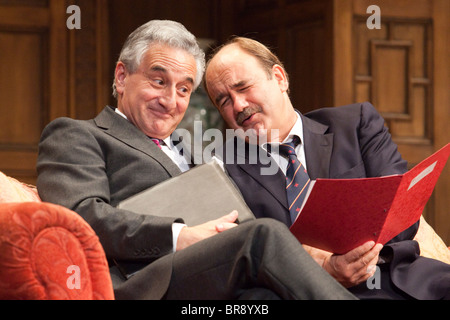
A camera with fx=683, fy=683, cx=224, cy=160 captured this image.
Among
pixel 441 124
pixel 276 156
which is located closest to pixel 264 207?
pixel 276 156

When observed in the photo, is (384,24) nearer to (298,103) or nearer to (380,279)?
(298,103)

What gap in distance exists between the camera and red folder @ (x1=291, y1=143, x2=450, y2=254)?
5.54ft

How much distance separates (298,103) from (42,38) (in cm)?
171

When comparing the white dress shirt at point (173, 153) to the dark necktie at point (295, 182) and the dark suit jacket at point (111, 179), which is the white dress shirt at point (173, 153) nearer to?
the dark suit jacket at point (111, 179)

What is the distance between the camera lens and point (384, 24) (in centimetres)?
409

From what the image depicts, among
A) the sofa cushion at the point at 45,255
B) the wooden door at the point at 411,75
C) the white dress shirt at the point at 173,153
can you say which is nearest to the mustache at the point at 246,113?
the white dress shirt at the point at 173,153

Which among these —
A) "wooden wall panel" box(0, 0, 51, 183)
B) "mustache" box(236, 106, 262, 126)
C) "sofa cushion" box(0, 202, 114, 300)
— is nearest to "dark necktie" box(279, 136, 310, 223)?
"mustache" box(236, 106, 262, 126)

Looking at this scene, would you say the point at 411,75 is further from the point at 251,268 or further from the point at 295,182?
the point at 251,268

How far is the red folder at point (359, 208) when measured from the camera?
1689mm

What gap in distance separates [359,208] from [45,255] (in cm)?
78

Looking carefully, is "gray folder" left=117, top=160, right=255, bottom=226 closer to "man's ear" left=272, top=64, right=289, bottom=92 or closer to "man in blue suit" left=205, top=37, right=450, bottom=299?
"man in blue suit" left=205, top=37, right=450, bottom=299

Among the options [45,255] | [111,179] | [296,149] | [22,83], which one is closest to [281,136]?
[296,149]

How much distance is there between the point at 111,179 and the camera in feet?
Answer: 6.88

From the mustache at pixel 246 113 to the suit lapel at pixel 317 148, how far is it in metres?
0.18
